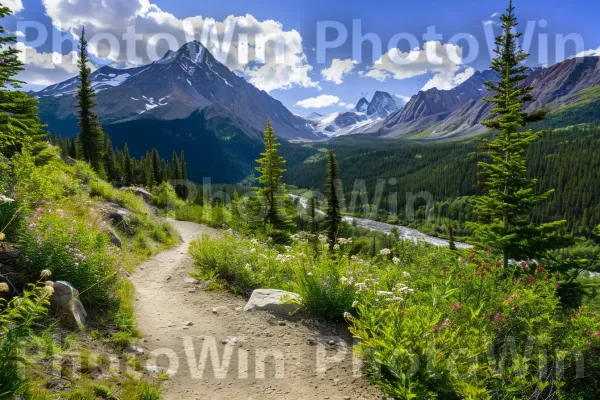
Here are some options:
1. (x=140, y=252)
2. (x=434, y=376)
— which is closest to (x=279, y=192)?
(x=140, y=252)

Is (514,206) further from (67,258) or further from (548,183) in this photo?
(548,183)

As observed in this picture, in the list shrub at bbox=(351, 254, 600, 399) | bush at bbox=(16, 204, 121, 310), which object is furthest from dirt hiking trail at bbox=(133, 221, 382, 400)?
bush at bbox=(16, 204, 121, 310)

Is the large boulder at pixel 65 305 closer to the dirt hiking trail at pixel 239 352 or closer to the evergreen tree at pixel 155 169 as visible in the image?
the dirt hiking trail at pixel 239 352

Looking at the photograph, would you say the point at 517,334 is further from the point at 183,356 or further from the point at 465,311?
the point at 183,356

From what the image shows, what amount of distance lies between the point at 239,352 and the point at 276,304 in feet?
5.25

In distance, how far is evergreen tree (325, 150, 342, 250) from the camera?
27.6m

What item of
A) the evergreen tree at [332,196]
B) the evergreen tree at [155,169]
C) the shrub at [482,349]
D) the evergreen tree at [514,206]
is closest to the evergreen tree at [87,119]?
the evergreen tree at [332,196]

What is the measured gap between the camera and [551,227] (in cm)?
1216

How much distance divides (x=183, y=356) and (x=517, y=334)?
5.03 m

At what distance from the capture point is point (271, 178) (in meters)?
24.2

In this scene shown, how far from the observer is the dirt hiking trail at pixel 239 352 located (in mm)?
4785

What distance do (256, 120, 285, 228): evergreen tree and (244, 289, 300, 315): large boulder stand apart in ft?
54.4

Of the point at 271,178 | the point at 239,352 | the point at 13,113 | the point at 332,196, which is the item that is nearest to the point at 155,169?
the point at 332,196

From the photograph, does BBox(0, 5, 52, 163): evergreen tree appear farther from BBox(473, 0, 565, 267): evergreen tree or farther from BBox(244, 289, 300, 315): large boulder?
BBox(473, 0, 565, 267): evergreen tree
